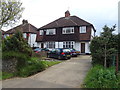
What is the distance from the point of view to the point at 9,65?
8.27 meters

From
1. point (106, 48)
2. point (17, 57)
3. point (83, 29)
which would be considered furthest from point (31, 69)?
point (83, 29)

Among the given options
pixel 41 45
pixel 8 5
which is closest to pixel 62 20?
pixel 41 45

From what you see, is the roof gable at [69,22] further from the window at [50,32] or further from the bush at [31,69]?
the bush at [31,69]

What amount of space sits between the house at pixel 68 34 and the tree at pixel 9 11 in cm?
858

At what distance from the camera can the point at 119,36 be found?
8.06 meters

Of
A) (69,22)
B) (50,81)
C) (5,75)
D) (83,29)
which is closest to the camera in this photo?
(50,81)

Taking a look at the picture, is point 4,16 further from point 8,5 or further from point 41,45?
point 41,45

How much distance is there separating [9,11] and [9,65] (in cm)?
1135

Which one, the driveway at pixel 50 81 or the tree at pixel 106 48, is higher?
the tree at pixel 106 48

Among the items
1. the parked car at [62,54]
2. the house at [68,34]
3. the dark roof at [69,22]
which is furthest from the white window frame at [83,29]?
the parked car at [62,54]

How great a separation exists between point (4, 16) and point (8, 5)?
65.9 inches

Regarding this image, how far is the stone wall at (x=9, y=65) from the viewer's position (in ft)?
26.8

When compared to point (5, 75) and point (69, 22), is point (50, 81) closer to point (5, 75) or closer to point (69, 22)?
point (5, 75)

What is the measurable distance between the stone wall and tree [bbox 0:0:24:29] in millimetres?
10346
